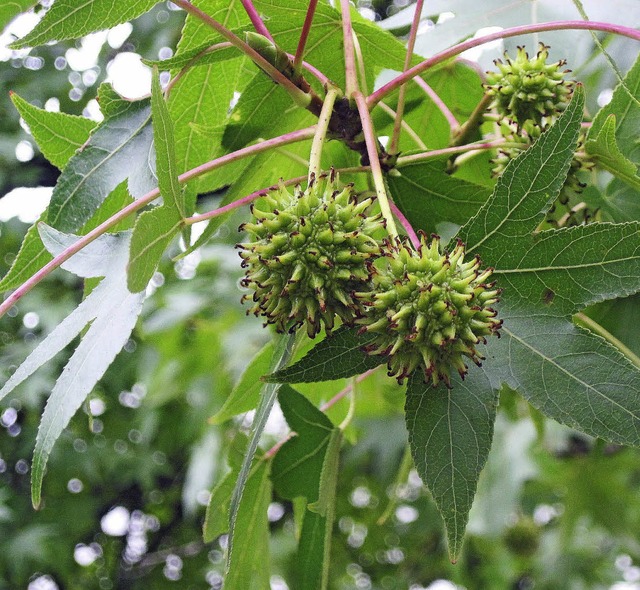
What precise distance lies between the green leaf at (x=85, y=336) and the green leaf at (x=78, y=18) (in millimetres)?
250

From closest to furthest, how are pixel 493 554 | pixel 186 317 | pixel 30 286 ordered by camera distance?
pixel 30 286 → pixel 186 317 → pixel 493 554

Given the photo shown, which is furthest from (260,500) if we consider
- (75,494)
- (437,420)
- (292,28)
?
(75,494)

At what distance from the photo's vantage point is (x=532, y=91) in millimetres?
1133

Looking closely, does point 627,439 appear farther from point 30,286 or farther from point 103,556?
point 103,556

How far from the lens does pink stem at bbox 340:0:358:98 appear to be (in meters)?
1.09

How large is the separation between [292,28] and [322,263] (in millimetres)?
462

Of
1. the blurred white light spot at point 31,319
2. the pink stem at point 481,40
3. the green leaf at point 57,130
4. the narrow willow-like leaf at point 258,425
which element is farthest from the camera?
the blurred white light spot at point 31,319

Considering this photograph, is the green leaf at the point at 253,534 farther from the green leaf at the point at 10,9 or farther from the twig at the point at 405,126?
the green leaf at the point at 10,9

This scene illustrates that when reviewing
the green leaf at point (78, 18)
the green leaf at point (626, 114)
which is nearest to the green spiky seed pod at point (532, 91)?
the green leaf at point (626, 114)

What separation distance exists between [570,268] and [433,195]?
0.27 metres

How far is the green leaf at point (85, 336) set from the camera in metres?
0.94

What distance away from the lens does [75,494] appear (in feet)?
14.7

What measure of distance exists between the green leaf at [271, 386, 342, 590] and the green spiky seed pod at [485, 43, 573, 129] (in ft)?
1.73

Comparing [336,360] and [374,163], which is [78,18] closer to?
[374,163]
